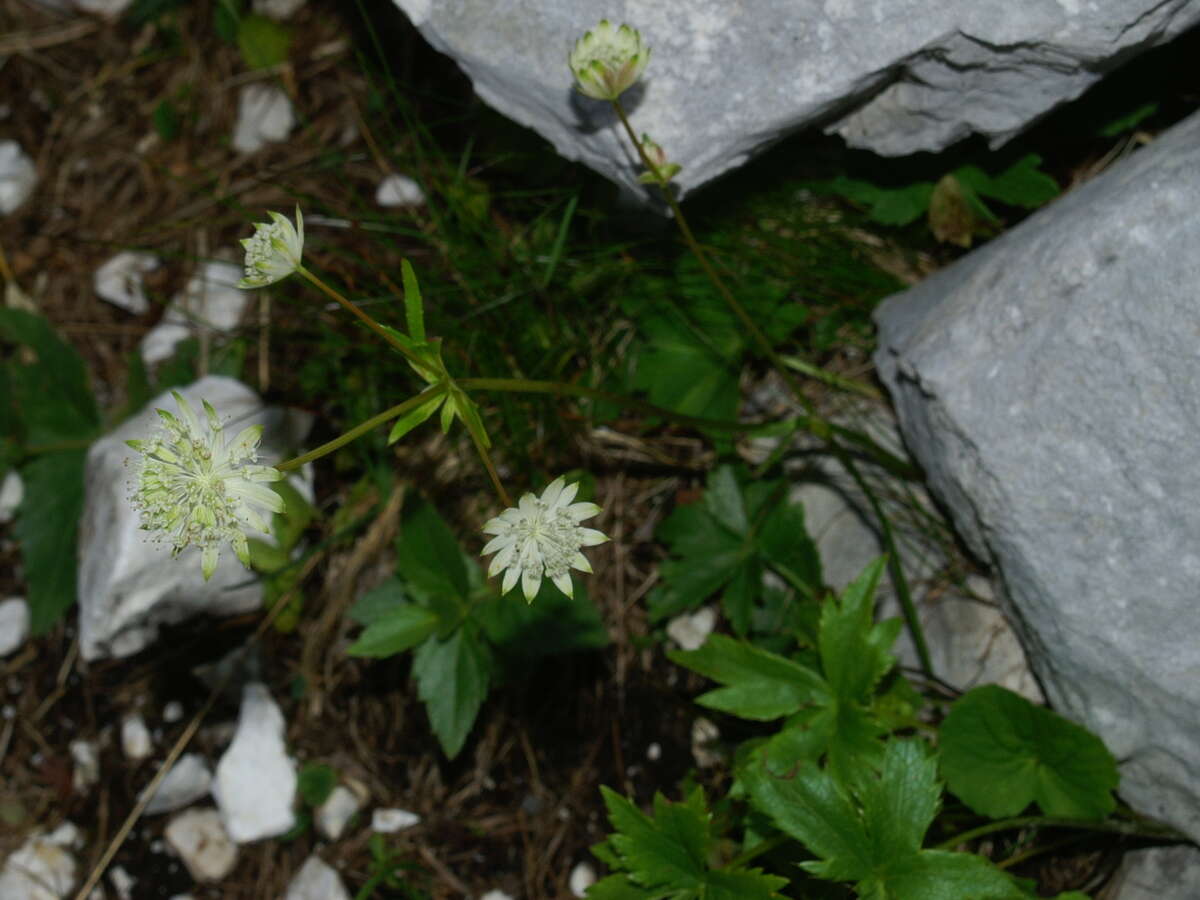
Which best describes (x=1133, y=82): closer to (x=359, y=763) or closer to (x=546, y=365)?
(x=546, y=365)

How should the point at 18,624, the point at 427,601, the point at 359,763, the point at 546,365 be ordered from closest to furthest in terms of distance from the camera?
the point at 427,601
the point at 546,365
the point at 359,763
the point at 18,624

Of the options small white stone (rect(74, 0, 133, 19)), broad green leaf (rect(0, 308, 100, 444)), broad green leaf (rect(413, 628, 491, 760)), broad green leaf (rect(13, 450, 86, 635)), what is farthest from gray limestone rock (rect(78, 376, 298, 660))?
small white stone (rect(74, 0, 133, 19))

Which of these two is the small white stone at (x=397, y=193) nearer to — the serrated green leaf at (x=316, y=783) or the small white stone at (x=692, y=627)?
the small white stone at (x=692, y=627)

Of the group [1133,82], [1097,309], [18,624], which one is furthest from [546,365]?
[18,624]

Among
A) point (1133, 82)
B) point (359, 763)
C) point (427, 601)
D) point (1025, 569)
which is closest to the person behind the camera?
point (1025, 569)

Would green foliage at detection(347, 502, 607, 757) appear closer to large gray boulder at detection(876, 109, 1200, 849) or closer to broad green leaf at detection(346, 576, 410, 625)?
broad green leaf at detection(346, 576, 410, 625)
